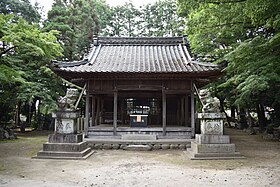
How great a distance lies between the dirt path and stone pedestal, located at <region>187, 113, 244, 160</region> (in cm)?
49

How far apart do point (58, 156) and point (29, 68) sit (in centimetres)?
1164

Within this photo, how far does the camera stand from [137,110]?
56.7 feet

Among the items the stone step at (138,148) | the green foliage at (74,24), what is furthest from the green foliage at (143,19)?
the stone step at (138,148)

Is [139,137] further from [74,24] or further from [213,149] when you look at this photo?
[74,24]

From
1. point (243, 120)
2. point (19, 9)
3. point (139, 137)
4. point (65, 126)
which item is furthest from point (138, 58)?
point (243, 120)

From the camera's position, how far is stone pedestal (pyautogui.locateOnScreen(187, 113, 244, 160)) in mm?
9086

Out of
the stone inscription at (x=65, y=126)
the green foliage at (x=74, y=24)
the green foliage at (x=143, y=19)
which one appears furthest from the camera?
the green foliage at (x=143, y=19)

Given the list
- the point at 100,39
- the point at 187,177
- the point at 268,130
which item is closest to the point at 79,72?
the point at 100,39

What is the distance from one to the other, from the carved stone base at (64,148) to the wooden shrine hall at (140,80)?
3.24 m

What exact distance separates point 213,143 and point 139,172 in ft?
12.0

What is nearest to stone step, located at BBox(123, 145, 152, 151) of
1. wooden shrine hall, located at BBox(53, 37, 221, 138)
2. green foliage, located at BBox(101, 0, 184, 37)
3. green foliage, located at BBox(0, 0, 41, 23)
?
wooden shrine hall, located at BBox(53, 37, 221, 138)

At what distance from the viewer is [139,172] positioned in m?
7.08

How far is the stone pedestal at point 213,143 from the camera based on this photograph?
909 centimetres

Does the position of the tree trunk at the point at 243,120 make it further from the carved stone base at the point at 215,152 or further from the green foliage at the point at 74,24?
the green foliage at the point at 74,24
